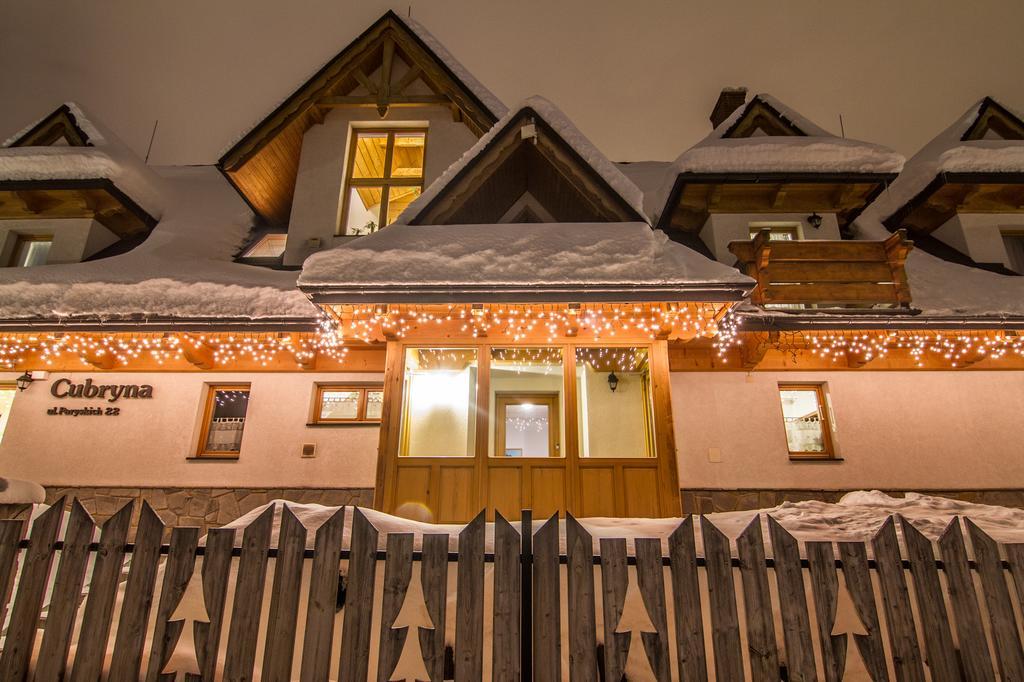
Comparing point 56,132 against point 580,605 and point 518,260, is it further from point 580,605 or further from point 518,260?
point 580,605

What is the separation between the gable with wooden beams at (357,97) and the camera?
9141 mm

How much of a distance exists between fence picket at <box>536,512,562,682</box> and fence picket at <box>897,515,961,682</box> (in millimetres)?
1892

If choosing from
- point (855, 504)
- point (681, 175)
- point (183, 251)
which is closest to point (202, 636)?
point (855, 504)

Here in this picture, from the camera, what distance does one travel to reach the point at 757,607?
2.66 m

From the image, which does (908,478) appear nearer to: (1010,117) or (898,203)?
(898,203)

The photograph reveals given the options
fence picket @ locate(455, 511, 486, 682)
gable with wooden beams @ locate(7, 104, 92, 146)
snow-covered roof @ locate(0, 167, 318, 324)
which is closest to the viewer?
fence picket @ locate(455, 511, 486, 682)

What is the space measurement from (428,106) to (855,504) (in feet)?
31.2

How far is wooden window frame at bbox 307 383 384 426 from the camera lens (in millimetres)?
8289

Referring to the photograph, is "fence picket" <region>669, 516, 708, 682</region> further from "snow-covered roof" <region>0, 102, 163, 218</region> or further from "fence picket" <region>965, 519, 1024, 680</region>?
"snow-covered roof" <region>0, 102, 163, 218</region>

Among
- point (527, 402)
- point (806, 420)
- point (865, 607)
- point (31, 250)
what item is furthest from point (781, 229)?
point (31, 250)

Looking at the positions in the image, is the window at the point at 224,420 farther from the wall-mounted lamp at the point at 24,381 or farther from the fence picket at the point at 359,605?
the fence picket at the point at 359,605

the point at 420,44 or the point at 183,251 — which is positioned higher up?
the point at 420,44

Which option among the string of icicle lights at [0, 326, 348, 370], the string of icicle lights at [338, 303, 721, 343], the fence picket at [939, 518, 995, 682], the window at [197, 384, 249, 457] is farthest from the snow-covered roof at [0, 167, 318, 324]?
the fence picket at [939, 518, 995, 682]

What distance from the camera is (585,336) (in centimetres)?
724
